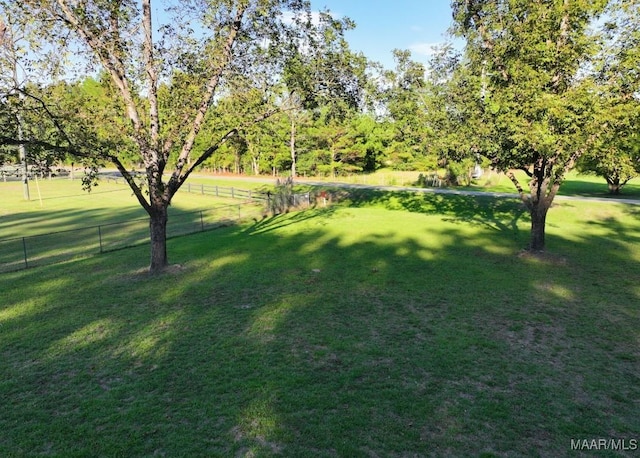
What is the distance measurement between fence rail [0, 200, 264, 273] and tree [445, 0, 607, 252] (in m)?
14.0

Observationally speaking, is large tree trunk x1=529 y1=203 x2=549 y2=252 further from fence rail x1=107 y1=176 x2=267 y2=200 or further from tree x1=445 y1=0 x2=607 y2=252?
fence rail x1=107 y1=176 x2=267 y2=200

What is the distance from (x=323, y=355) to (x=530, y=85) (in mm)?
9944

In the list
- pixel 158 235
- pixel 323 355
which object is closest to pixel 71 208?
pixel 158 235

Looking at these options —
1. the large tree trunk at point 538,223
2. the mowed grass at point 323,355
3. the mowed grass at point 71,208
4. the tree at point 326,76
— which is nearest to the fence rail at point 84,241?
the mowed grass at point 323,355

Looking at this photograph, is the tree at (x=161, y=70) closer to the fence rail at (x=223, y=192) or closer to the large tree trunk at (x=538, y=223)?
the large tree trunk at (x=538, y=223)

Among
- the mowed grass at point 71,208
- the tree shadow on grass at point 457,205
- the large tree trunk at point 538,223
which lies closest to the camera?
the large tree trunk at point 538,223

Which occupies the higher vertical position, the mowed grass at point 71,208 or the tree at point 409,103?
the tree at point 409,103

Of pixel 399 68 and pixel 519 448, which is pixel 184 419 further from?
pixel 399 68

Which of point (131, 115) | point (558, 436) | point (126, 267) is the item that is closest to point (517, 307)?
point (558, 436)

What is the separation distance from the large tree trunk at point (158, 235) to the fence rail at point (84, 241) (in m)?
5.05

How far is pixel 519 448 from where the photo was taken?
5.10 metres

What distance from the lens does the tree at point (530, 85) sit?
11.5 m

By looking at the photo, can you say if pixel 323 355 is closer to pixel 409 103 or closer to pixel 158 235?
pixel 158 235

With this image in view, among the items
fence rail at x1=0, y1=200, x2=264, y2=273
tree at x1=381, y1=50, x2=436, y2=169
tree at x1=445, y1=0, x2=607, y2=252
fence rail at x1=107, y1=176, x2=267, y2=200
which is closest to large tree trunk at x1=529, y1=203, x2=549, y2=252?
tree at x1=445, y1=0, x2=607, y2=252
